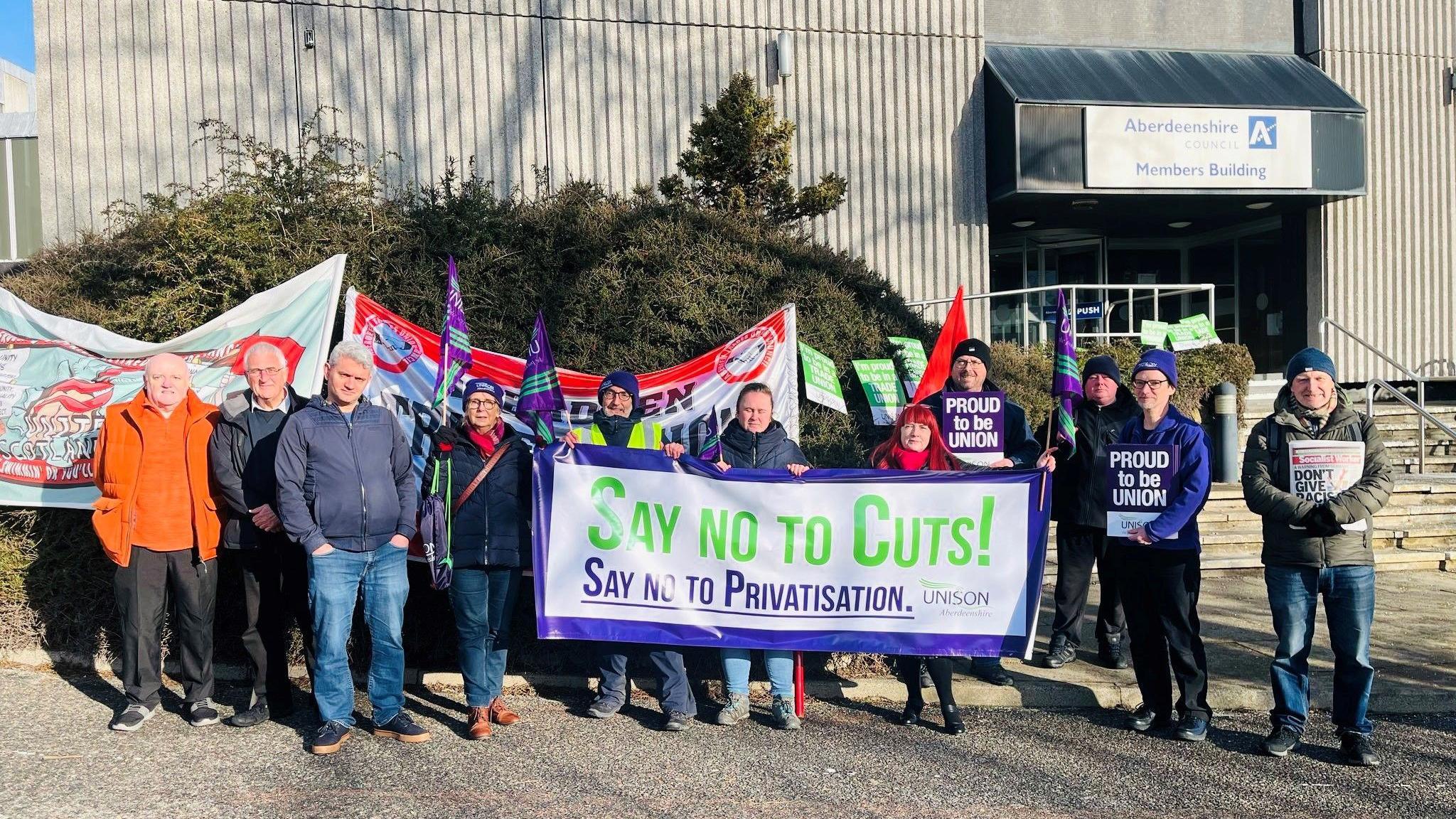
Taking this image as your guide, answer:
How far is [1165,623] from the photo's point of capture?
548cm

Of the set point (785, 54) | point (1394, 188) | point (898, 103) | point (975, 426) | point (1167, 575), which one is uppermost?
point (785, 54)

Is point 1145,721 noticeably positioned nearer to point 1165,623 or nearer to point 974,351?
point 1165,623

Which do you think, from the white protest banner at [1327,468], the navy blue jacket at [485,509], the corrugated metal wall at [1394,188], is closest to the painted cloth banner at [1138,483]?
the white protest banner at [1327,468]

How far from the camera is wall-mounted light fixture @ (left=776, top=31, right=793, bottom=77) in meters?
15.1

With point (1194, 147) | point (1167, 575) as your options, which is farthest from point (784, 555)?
point (1194, 147)

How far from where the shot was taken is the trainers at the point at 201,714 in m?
A: 5.57

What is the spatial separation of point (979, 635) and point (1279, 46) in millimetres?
14472

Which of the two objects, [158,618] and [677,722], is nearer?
[677,722]

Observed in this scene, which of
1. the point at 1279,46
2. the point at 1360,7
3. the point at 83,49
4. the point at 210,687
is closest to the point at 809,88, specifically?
the point at 1279,46

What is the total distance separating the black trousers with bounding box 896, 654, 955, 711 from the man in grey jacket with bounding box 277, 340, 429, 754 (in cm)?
249

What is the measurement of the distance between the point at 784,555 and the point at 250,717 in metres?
2.87

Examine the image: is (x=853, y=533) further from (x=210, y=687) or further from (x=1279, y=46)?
(x=1279, y=46)

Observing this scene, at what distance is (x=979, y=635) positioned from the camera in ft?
18.5

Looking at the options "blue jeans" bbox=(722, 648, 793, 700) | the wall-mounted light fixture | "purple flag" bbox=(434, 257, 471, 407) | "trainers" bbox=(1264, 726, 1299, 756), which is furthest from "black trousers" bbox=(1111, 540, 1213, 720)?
the wall-mounted light fixture
